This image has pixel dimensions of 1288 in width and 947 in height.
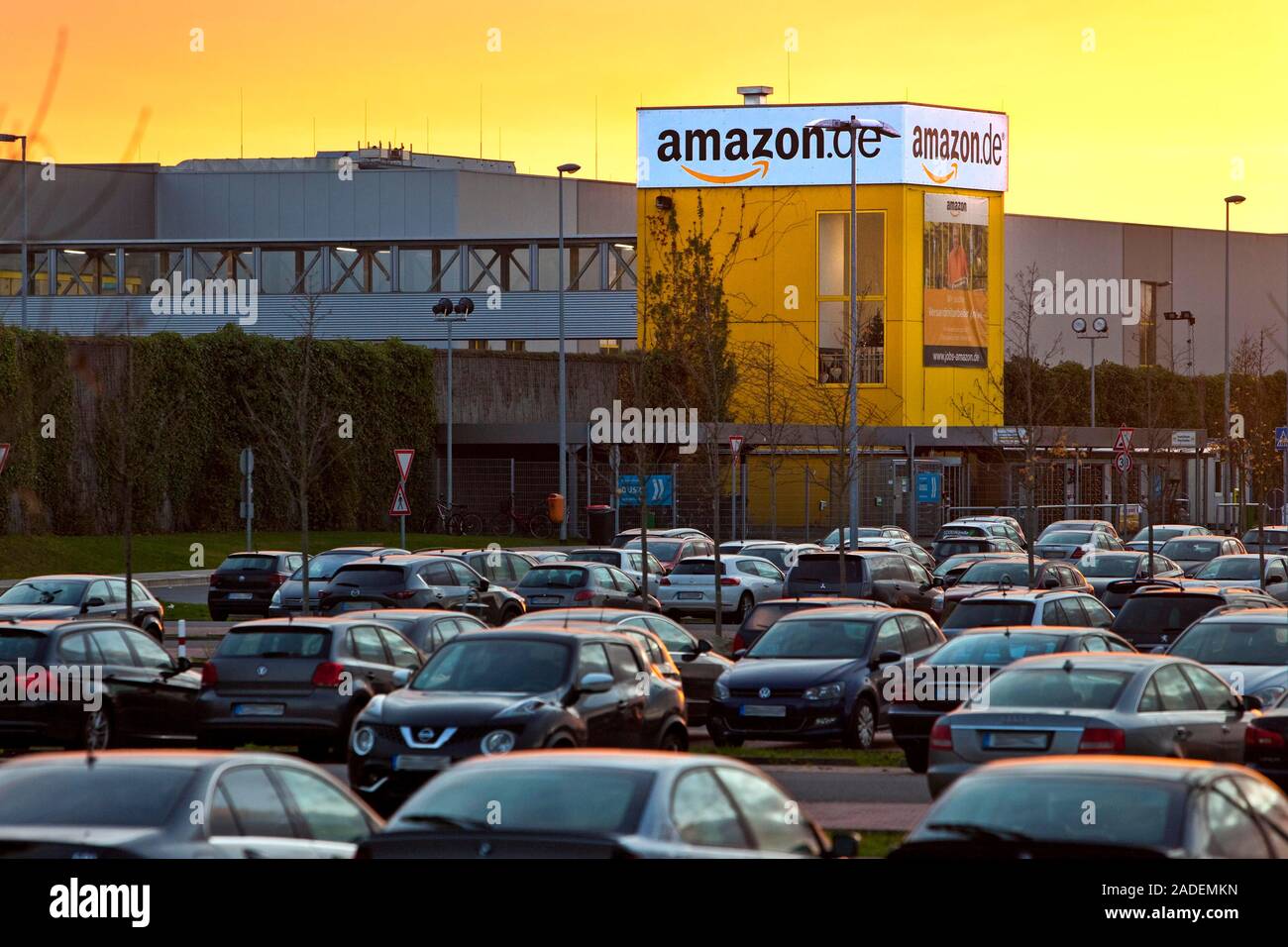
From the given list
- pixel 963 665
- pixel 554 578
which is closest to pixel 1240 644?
pixel 963 665

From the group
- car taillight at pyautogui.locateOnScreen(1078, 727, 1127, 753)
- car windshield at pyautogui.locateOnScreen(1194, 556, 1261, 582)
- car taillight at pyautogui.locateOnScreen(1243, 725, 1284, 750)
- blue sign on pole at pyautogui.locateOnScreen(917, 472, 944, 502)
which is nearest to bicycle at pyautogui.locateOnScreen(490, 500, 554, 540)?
blue sign on pole at pyautogui.locateOnScreen(917, 472, 944, 502)

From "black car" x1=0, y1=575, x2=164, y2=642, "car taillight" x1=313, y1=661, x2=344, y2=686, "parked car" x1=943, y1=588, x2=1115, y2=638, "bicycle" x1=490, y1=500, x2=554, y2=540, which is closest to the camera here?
"car taillight" x1=313, y1=661, x2=344, y2=686

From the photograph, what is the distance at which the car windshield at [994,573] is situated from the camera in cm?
3350

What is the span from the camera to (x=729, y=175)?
75.2m

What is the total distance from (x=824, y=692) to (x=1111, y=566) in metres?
17.6

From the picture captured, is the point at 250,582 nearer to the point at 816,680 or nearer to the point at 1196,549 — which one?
the point at 816,680

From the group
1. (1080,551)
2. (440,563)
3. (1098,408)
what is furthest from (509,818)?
(1098,408)

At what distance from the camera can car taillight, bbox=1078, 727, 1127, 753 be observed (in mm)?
14477

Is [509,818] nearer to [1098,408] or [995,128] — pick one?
[995,128]

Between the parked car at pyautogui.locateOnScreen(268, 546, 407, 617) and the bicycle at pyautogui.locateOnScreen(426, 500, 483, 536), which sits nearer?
the parked car at pyautogui.locateOnScreen(268, 546, 407, 617)

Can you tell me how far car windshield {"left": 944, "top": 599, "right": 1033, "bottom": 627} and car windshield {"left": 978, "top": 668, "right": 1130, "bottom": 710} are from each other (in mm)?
8130

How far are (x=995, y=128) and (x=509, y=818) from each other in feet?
233

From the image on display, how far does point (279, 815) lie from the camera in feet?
30.9

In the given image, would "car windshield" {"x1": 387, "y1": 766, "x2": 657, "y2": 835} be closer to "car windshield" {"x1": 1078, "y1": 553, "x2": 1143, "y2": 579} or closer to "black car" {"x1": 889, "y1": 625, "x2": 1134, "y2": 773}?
"black car" {"x1": 889, "y1": 625, "x2": 1134, "y2": 773}
